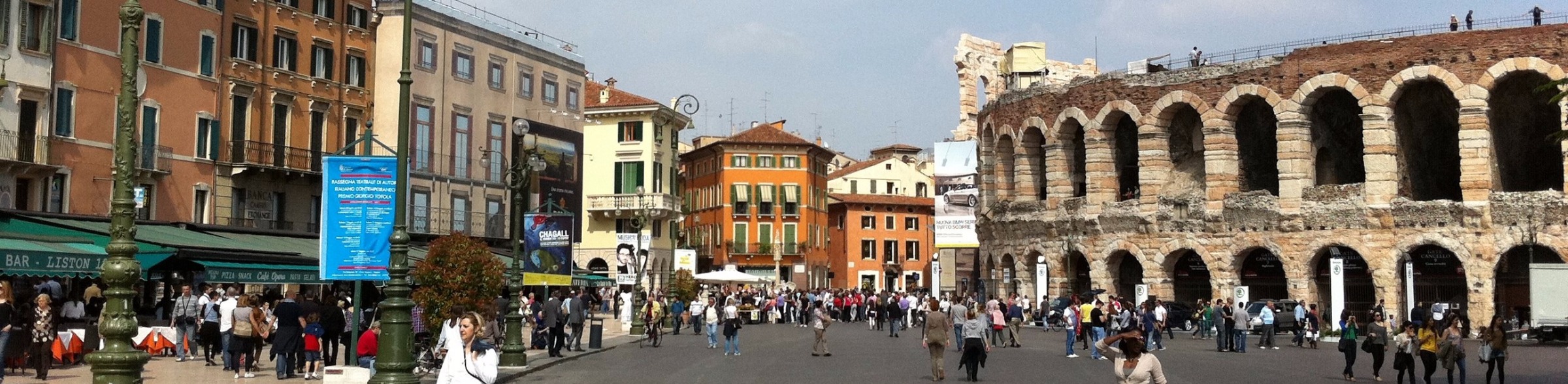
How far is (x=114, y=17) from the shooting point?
3284cm

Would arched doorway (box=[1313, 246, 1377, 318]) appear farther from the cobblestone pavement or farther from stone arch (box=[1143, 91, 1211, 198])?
the cobblestone pavement

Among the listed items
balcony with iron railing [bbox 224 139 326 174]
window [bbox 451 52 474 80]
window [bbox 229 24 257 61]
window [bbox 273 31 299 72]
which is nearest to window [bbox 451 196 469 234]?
window [bbox 451 52 474 80]

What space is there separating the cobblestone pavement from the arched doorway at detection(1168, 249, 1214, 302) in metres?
12.1

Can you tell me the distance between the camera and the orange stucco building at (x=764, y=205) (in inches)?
3396

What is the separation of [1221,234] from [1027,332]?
7480 millimetres

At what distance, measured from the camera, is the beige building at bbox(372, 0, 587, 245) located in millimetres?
44500

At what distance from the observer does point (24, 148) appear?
30000mm

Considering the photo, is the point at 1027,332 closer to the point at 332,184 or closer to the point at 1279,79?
the point at 1279,79

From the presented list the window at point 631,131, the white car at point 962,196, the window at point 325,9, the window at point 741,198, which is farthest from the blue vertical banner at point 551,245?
the window at point 741,198

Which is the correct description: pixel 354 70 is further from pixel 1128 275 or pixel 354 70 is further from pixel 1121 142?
pixel 1128 275

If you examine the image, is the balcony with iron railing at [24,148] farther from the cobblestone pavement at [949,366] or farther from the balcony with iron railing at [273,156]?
the cobblestone pavement at [949,366]

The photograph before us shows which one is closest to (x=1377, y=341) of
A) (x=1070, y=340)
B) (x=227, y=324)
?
(x=1070, y=340)

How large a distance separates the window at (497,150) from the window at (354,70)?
686cm

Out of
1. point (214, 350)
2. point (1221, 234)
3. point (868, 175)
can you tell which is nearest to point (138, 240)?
point (214, 350)
